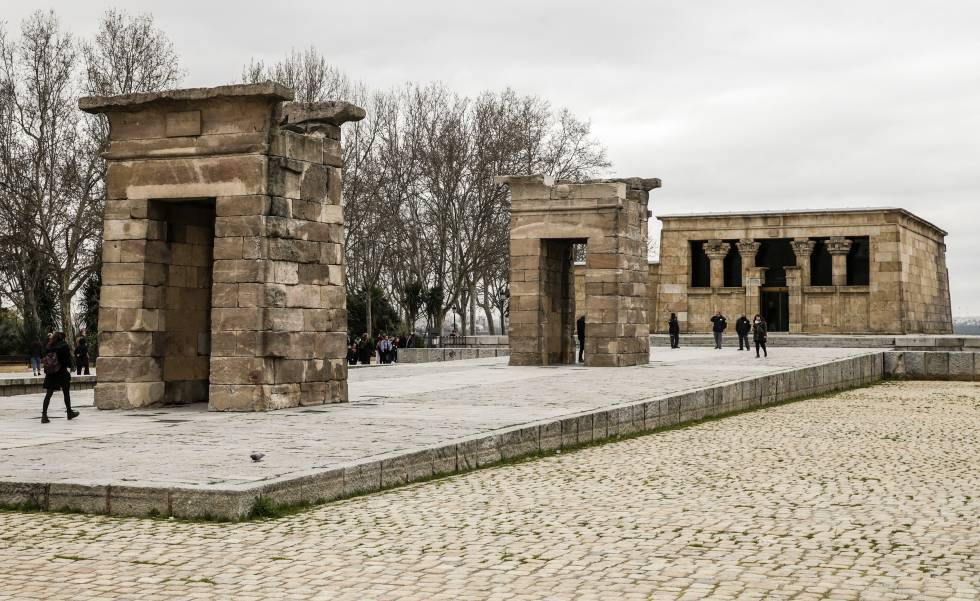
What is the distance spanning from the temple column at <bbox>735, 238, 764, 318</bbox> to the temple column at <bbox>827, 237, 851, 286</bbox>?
3.19 meters

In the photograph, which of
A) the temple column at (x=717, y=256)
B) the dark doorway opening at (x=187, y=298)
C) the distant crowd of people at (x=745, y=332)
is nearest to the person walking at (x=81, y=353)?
the dark doorway opening at (x=187, y=298)

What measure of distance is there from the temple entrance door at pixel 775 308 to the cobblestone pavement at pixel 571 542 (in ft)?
135

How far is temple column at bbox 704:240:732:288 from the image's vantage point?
173 feet

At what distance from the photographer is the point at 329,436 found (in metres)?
11.4

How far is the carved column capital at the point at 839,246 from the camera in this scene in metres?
50.5

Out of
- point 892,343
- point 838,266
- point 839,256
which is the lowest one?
point 892,343

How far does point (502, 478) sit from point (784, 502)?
2.59 metres

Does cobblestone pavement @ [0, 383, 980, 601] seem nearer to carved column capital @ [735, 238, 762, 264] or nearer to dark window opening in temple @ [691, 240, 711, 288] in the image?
carved column capital @ [735, 238, 762, 264]

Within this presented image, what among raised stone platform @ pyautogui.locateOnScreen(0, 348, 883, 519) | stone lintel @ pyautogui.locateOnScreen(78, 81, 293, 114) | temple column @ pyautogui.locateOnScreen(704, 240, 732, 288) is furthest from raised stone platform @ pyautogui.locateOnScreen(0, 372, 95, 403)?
temple column @ pyautogui.locateOnScreen(704, 240, 732, 288)

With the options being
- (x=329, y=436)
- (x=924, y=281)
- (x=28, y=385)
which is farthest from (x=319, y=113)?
(x=924, y=281)

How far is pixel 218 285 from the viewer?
14.7 m

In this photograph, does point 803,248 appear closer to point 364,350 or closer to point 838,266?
point 838,266

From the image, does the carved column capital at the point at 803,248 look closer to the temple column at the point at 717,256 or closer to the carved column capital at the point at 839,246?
the carved column capital at the point at 839,246

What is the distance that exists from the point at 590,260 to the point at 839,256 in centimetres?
2801
